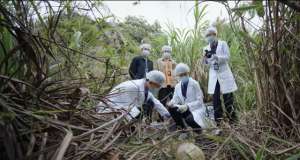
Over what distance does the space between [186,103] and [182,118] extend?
0.32 m

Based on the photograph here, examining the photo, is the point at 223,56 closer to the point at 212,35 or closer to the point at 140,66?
the point at 212,35

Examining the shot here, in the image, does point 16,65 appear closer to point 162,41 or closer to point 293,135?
point 293,135

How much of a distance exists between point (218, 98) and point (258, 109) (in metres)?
2.63

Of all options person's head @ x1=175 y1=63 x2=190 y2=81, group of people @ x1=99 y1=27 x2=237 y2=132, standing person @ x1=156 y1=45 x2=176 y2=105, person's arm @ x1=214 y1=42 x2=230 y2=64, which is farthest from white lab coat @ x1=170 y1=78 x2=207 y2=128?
standing person @ x1=156 y1=45 x2=176 y2=105

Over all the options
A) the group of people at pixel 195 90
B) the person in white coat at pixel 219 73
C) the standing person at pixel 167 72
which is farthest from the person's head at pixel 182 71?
the standing person at pixel 167 72

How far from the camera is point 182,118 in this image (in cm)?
494

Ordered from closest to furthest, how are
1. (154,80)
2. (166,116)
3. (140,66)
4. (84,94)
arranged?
(84,94) → (154,80) → (166,116) → (140,66)

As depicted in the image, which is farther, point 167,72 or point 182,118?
point 167,72

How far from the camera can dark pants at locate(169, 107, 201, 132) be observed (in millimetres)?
4883

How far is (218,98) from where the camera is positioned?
16.8 ft

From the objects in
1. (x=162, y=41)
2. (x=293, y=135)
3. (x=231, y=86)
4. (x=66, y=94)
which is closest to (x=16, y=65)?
(x=66, y=94)

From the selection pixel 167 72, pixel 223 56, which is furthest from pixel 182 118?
pixel 167 72

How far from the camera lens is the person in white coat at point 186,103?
4914 mm

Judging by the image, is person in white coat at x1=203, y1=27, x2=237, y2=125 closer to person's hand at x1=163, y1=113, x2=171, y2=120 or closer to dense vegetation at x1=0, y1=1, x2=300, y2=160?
person's hand at x1=163, y1=113, x2=171, y2=120
